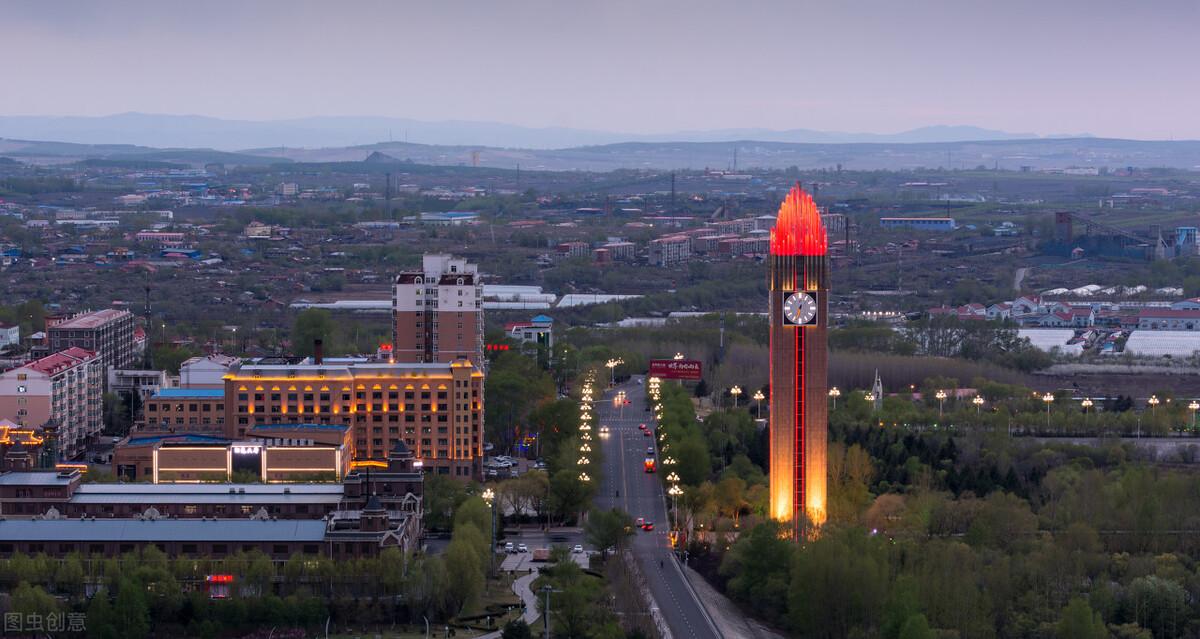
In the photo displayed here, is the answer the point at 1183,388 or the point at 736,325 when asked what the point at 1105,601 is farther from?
the point at 736,325

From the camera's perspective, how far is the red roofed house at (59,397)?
49.7 m

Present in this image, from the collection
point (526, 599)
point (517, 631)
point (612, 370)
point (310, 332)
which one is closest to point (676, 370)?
point (612, 370)

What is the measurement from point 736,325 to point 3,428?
3167 cm

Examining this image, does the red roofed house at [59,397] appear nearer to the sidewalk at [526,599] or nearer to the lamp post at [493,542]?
the lamp post at [493,542]

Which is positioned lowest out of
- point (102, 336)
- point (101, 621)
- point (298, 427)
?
point (101, 621)

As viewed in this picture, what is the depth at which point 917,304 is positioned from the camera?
291ft

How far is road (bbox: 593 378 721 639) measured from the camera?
35.0 meters

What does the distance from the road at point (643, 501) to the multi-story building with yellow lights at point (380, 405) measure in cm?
357

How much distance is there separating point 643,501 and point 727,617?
392 inches

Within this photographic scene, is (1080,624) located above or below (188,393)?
below

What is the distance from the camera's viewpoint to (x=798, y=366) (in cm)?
4041

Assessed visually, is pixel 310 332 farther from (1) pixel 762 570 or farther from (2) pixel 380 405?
(1) pixel 762 570

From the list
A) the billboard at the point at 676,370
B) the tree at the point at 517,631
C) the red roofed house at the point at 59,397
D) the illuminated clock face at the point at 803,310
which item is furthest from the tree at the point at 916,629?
the billboard at the point at 676,370

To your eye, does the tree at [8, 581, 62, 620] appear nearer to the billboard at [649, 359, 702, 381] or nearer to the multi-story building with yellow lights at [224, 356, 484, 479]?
the multi-story building with yellow lights at [224, 356, 484, 479]
